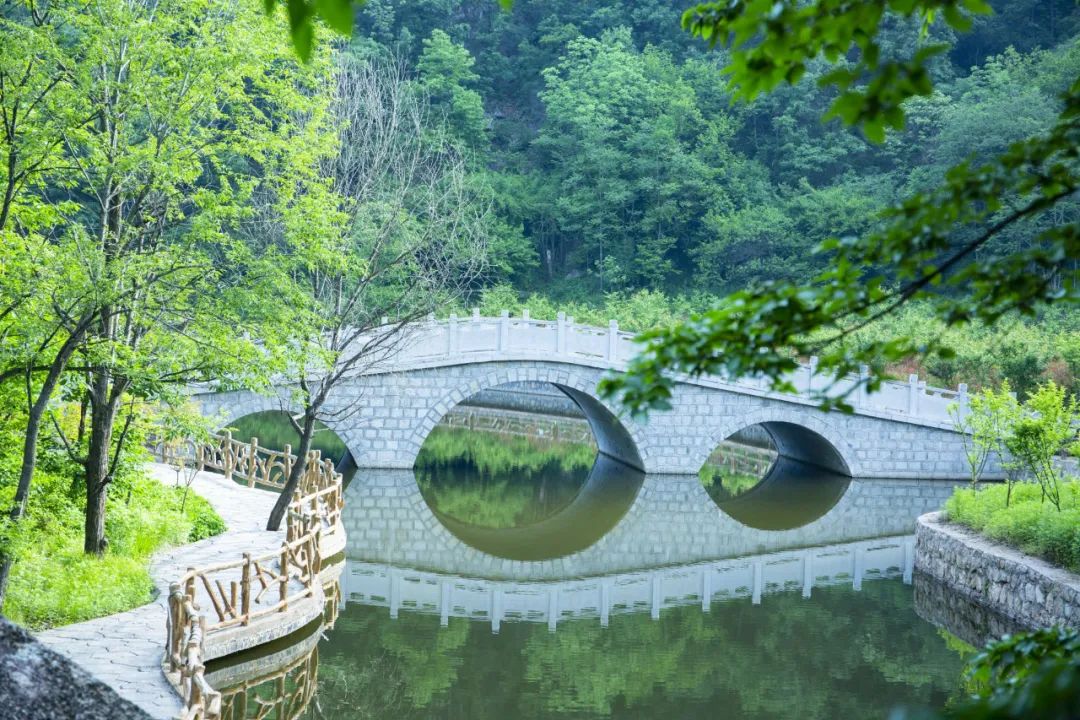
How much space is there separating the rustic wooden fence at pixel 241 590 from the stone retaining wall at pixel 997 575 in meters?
7.66

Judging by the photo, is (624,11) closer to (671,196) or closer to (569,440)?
(671,196)

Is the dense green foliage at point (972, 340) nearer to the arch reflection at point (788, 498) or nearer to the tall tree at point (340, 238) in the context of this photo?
the arch reflection at point (788, 498)

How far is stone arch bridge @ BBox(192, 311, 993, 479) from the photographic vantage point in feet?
75.1

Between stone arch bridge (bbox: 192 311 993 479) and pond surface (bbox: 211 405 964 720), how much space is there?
688 mm

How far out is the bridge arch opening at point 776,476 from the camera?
2147 cm

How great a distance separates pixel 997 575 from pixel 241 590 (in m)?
8.53

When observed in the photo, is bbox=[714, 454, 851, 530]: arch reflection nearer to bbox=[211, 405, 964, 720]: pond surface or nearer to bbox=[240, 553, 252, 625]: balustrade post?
bbox=[211, 405, 964, 720]: pond surface

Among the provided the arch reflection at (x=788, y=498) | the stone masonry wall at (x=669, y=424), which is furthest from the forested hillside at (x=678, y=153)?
the stone masonry wall at (x=669, y=424)

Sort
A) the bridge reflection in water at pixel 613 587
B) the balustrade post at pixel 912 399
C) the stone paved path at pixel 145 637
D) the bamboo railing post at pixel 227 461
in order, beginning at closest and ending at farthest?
the stone paved path at pixel 145 637 < the bridge reflection in water at pixel 613 587 < the bamboo railing post at pixel 227 461 < the balustrade post at pixel 912 399

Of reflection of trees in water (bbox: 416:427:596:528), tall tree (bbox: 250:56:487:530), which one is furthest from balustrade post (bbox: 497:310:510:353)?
reflection of trees in water (bbox: 416:427:596:528)

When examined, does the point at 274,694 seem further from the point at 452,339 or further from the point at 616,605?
the point at 452,339

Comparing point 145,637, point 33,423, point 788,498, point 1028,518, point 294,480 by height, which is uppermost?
point 33,423

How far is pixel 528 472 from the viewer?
84.6 feet

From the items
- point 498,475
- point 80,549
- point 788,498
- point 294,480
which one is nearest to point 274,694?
point 80,549
